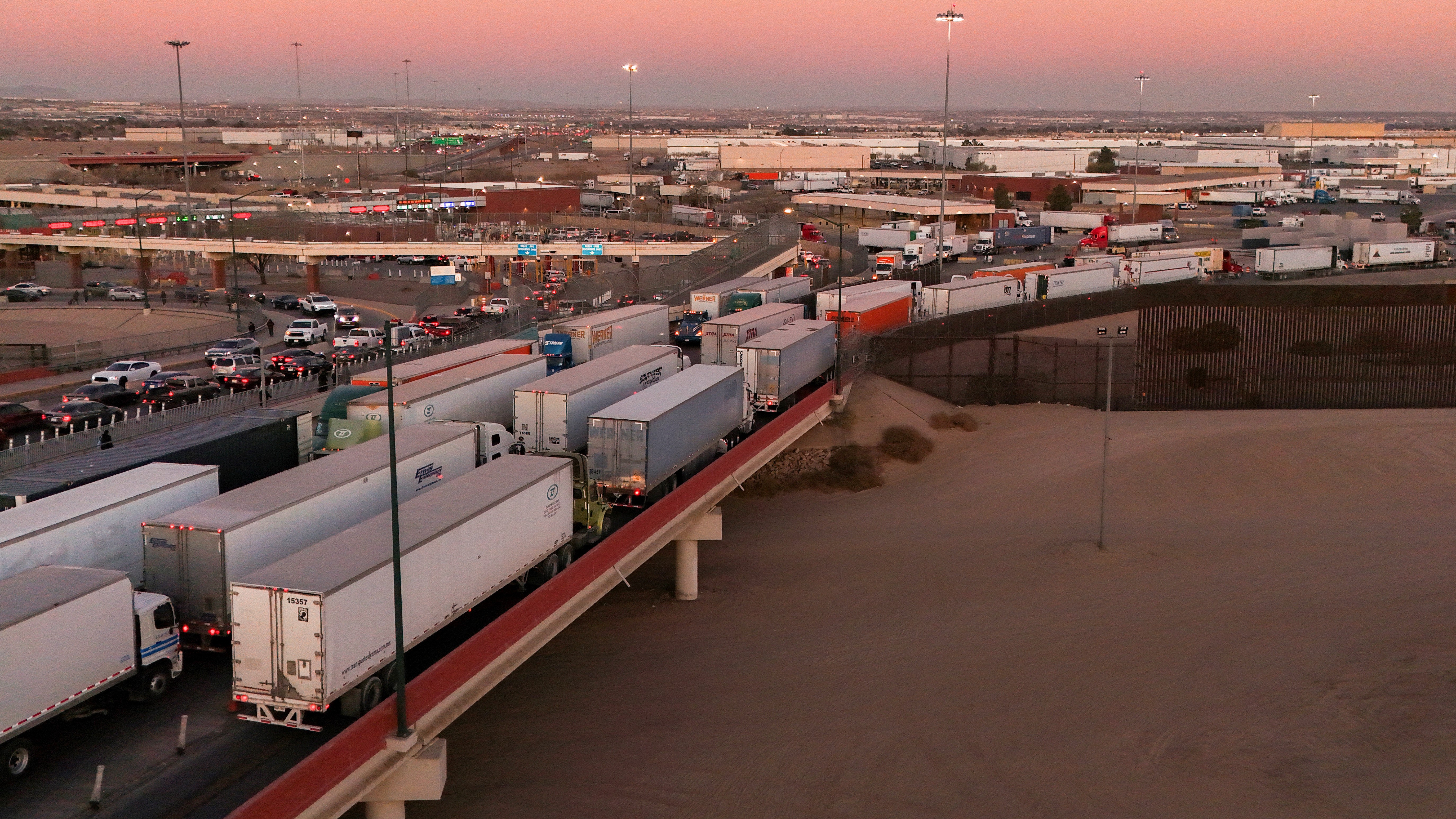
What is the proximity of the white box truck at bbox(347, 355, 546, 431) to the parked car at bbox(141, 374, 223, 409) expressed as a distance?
925 centimetres

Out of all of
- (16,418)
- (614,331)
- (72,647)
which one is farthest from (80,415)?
(72,647)

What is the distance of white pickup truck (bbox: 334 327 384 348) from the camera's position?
41438 millimetres

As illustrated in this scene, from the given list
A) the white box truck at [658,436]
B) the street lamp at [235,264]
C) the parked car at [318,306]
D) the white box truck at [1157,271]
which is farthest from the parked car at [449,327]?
the white box truck at [1157,271]

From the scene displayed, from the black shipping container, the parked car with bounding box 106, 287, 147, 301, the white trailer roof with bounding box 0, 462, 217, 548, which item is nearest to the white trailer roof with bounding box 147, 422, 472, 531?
the black shipping container

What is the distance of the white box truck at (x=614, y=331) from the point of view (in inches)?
1277

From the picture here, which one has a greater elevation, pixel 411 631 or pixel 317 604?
pixel 317 604

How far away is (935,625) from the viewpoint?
918 inches

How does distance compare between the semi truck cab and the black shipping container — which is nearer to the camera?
the black shipping container

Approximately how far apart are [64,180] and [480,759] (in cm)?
11741

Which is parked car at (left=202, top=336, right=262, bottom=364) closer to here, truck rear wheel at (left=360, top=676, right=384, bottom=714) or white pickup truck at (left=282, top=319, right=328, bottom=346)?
white pickup truck at (left=282, top=319, right=328, bottom=346)

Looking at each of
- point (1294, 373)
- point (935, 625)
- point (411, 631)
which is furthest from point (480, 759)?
point (1294, 373)

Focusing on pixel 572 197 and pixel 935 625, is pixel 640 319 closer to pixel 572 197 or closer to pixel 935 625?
pixel 935 625

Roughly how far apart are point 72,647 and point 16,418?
19.6m

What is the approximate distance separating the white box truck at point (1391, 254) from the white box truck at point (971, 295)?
105 ft
